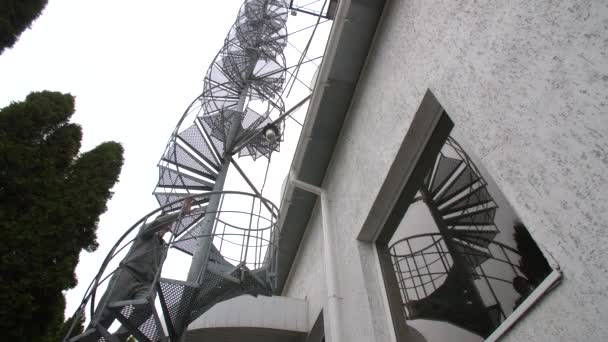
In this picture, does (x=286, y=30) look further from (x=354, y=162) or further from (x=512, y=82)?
(x=512, y=82)

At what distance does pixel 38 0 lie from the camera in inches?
253

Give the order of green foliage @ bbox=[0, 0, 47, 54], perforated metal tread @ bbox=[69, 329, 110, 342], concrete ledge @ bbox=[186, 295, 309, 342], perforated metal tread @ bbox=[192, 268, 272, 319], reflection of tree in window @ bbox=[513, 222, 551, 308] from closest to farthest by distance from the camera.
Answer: reflection of tree in window @ bbox=[513, 222, 551, 308] < perforated metal tread @ bbox=[69, 329, 110, 342] < perforated metal tread @ bbox=[192, 268, 272, 319] < concrete ledge @ bbox=[186, 295, 309, 342] < green foliage @ bbox=[0, 0, 47, 54]

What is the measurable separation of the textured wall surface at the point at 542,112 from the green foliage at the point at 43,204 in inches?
159

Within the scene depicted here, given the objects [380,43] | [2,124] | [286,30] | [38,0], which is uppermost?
[286,30]

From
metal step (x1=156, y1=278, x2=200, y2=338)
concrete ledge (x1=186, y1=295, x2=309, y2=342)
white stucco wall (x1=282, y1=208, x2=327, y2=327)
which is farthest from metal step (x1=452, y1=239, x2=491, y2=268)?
concrete ledge (x1=186, y1=295, x2=309, y2=342)

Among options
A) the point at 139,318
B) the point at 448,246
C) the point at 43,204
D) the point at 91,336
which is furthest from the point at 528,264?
the point at 43,204

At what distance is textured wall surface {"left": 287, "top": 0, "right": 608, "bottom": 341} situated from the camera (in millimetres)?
1315

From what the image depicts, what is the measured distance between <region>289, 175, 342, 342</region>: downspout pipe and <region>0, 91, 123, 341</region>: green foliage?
3.08 m

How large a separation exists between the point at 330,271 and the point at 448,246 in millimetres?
1648

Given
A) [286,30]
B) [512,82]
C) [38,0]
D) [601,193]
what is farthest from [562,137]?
[286,30]

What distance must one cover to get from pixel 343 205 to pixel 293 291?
10.3 feet

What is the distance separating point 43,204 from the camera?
4.52 meters

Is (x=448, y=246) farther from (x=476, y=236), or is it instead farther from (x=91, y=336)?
(x=91, y=336)

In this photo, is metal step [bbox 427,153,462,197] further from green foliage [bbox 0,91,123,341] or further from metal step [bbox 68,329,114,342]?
green foliage [bbox 0,91,123,341]
